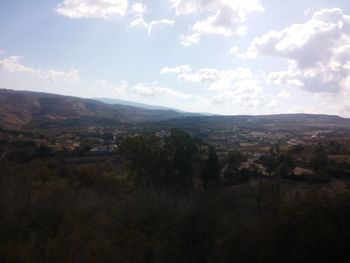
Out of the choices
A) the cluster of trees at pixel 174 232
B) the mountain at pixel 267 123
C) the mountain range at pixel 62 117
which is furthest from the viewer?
the mountain at pixel 267 123

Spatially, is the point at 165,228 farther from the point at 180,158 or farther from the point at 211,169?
the point at 211,169

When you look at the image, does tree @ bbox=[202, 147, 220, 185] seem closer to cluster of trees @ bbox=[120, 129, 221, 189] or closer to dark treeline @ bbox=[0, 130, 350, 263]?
cluster of trees @ bbox=[120, 129, 221, 189]

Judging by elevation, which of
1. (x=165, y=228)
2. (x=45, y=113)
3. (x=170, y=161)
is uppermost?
(x=165, y=228)

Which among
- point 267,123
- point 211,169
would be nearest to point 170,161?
point 211,169

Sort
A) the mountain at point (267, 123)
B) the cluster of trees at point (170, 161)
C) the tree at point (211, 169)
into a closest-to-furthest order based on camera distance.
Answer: the cluster of trees at point (170, 161), the tree at point (211, 169), the mountain at point (267, 123)

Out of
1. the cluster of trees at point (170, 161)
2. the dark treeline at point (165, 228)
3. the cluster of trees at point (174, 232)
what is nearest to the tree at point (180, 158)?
the cluster of trees at point (170, 161)

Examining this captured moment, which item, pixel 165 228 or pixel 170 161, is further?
pixel 170 161

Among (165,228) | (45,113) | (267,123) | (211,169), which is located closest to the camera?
(165,228)

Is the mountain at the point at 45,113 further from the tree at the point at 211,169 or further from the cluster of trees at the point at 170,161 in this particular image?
the tree at the point at 211,169

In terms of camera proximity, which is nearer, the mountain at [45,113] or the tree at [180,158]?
the tree at [180,158]

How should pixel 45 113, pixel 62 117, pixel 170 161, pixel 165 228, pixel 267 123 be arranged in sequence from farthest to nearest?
pixel 267 123, pixel 45 113, pixel 62 117, pixel 170 161, pixel 165 228

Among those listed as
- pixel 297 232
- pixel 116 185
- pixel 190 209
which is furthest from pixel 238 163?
pixel 297 232

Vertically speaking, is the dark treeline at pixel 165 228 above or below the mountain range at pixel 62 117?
above

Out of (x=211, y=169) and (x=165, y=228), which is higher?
(x=165, y=228)
